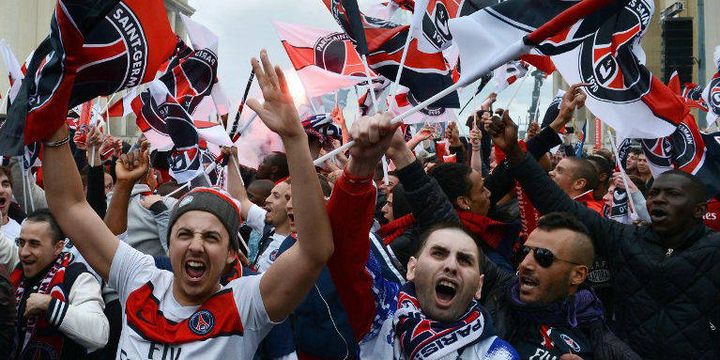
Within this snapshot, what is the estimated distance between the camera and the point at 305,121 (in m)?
8.31

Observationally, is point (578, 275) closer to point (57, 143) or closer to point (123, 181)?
point (123, 181)

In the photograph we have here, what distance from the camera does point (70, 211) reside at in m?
3.25

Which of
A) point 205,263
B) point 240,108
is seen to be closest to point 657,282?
point 205,263

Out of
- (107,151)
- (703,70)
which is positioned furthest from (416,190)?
(703,70)

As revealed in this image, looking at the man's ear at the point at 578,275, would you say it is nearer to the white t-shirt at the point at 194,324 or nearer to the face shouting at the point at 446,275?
the face shouting at the point at 446,275

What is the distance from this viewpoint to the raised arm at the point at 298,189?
2.70m

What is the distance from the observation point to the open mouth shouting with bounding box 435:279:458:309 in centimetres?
340

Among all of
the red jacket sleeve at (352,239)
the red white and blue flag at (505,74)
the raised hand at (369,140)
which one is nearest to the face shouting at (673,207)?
the red jacket sleeve at (352,239)

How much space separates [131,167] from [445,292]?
1707 mm

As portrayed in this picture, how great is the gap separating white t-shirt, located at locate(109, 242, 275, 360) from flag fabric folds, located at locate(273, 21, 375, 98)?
6118mm

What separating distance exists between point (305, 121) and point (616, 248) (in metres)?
4.24

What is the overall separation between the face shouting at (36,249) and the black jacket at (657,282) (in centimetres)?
271

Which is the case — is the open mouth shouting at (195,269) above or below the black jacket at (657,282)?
above

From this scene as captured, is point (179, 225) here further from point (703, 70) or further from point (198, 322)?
point (703, 70)
